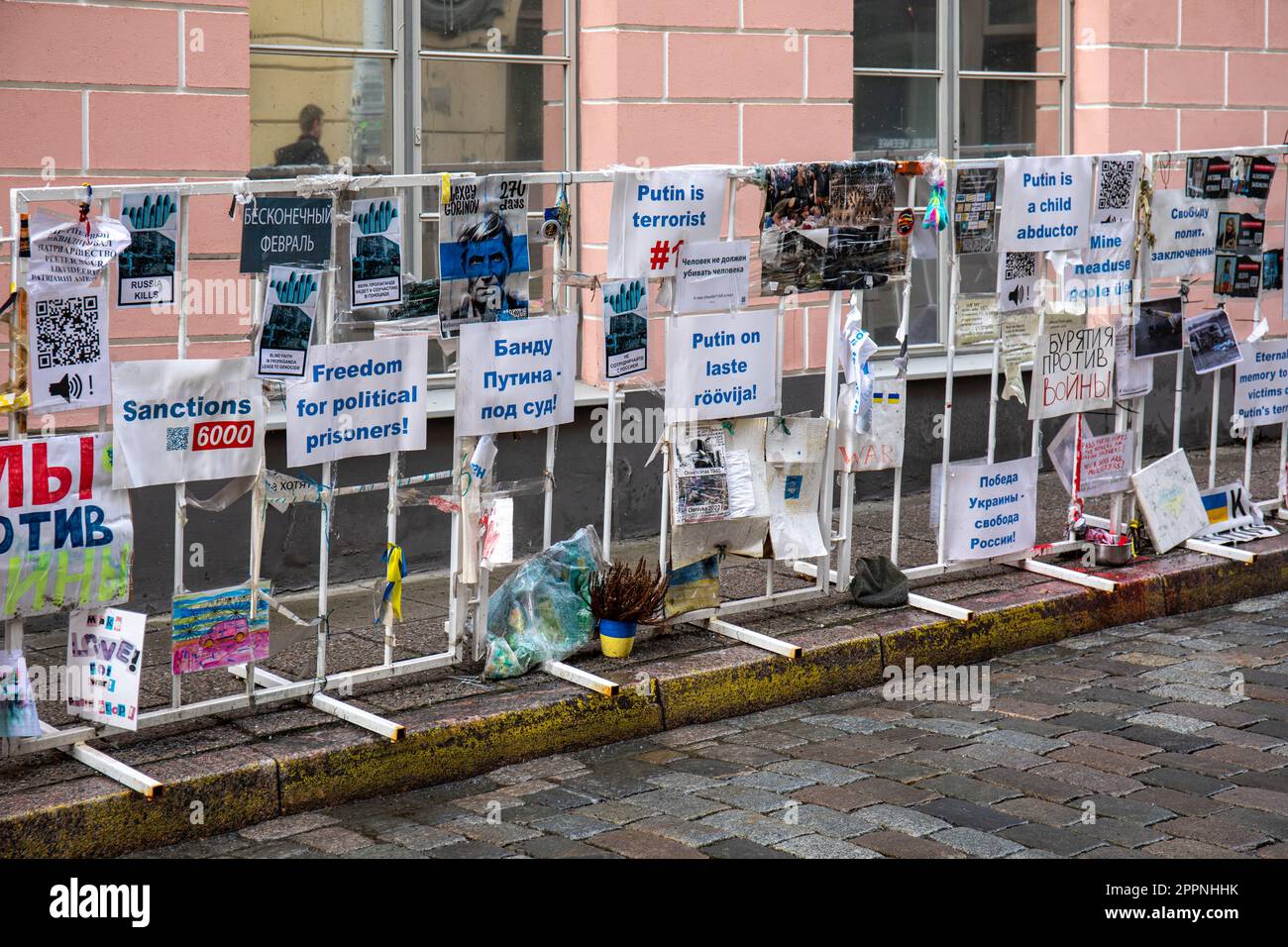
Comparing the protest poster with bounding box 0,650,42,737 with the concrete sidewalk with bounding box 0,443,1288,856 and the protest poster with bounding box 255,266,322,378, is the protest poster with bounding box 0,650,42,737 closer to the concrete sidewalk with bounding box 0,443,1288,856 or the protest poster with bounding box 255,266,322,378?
the concrete sidewalk with bounding box 0,443,1288,856

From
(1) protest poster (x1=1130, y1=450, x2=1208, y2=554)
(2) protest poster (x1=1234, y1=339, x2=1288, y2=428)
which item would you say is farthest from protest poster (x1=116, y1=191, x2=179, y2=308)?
(2) protest poster (x1=1234, y1=339, x2=1288, y2=428)

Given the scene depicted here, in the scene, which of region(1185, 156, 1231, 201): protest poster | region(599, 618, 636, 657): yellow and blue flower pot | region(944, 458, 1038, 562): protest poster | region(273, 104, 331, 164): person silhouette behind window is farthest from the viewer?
region(1185, 156, 1231, 201): protest poster

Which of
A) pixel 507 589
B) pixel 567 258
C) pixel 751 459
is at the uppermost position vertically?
pixel 567 258

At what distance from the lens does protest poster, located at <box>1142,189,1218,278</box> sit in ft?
25.0

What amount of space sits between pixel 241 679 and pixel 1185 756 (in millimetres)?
3204

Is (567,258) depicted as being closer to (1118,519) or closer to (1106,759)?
(1106,759)

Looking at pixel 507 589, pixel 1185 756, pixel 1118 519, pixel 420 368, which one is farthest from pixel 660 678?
pixel 1118 519

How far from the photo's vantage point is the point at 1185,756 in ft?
18.1

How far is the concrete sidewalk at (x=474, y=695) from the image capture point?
485cm

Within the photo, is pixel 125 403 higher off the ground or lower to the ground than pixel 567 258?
lower

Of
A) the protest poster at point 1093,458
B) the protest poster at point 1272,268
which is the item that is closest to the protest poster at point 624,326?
the protest poster at point 1093,458

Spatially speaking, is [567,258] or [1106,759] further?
[567,258]

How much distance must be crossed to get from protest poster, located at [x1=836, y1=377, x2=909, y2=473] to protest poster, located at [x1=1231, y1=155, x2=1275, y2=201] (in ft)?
7.39

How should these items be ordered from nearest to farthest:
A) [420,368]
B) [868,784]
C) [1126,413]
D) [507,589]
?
[868,784], [420,368], [507,589], [1126,413]
